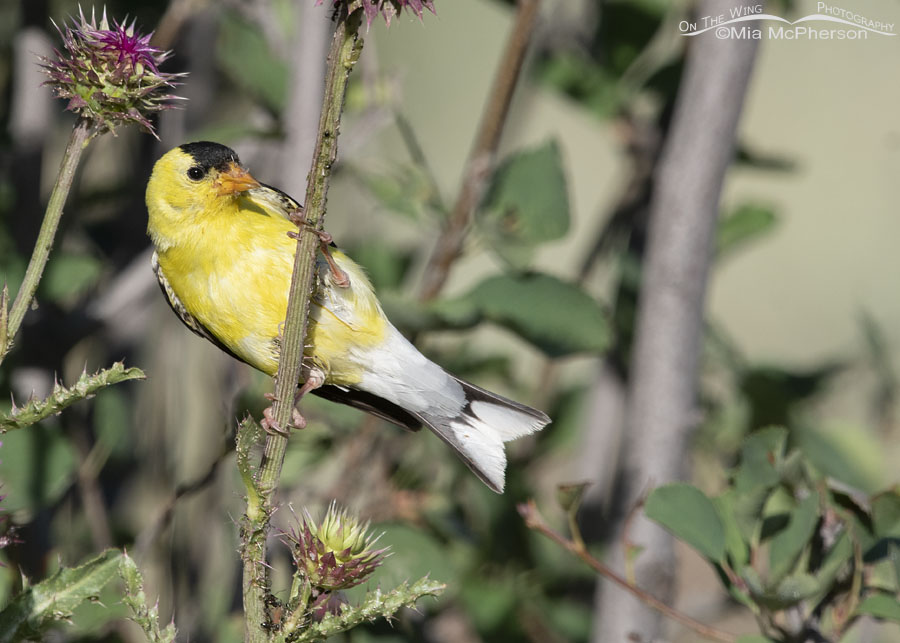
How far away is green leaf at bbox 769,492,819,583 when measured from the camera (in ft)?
3.54

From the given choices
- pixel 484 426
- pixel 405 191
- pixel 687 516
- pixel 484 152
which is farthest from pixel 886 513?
pixel 405 191

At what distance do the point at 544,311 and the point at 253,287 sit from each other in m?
0.50

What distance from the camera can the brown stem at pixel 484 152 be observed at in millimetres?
1548

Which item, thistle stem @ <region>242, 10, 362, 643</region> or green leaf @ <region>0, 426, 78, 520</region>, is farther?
green leaf @ <region>0, 426, 78, 520</region>

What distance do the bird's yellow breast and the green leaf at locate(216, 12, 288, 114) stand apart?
39 cm

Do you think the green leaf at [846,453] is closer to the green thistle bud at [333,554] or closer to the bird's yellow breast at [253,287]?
the bird's yellow breast at [253,287]

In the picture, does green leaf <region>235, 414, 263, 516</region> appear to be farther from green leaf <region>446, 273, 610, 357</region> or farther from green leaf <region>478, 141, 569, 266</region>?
green leaf <region>478, 141, 569, 266</region>

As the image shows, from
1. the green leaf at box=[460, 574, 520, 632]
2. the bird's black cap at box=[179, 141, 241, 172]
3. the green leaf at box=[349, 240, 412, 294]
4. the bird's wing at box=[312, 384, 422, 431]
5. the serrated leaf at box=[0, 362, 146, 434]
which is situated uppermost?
the bird's black cap at box=[179, 141, 241, 172]

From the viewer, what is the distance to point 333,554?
0.83 meters

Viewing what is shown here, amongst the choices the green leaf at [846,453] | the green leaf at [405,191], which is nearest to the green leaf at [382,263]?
the green leaf at [405,191]

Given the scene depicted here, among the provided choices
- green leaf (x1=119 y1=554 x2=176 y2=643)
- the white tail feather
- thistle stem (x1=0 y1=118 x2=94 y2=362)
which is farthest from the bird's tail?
thistle stem (x1=0 y1=118 x2=94 y2=362)

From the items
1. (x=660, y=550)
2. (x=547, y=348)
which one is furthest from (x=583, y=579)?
(x=547, y=348)

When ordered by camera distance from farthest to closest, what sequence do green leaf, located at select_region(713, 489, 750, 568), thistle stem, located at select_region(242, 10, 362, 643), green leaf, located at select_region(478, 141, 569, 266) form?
green leaf, located at select_region(478, 141, 569, 266), green leaf, located at select_region(713, 489, 750, 568), thistle stem, located at select_region(242, 10, 362, 643)

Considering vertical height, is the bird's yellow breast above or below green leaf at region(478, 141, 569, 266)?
below
